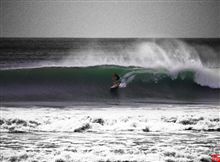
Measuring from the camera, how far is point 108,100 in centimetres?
305

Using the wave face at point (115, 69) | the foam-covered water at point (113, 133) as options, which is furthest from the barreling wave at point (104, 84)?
the foam-covered water at point (113, 133)

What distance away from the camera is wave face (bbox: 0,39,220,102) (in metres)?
3.07

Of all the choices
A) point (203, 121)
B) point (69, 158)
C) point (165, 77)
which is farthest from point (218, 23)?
point (69, 158)

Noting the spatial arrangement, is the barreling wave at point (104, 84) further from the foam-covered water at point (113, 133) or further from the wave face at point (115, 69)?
the foam-covered water at point (113, 133)

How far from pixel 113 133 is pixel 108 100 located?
0.92 feet

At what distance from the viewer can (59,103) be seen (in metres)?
3.07

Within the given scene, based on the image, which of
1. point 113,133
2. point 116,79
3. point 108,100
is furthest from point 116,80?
point 113,133

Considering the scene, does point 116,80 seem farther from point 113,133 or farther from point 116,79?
point 113,133

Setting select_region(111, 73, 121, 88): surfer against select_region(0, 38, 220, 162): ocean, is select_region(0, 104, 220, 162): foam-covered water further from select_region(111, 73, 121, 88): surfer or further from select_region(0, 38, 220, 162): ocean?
select_region(111, 73, 121, 88): surfer

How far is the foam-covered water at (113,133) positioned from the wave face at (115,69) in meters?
0.12

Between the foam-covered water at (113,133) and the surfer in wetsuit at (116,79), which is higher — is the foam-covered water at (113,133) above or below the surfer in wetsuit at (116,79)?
below

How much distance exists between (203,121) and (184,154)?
1.06ft

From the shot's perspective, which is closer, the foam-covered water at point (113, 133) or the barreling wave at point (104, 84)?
the foam-covered water at point (113, 133)

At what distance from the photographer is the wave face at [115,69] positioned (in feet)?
10.1
